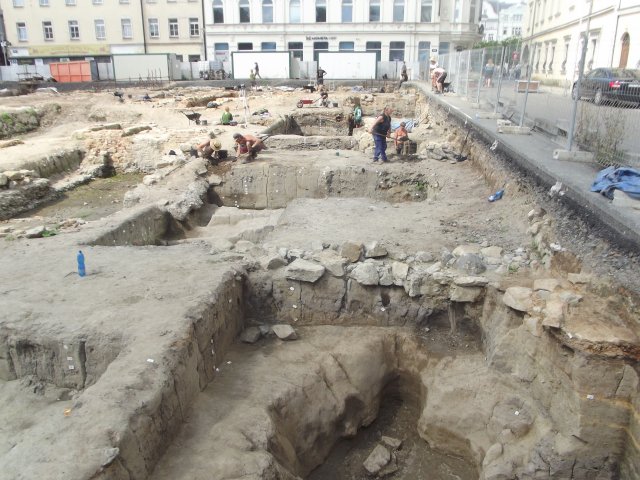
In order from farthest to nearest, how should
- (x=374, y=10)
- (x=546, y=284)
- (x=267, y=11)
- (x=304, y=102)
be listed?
(x=267, y=11) < (x=374, y=10) < (x=304, y=102) < (x=546, y=284)

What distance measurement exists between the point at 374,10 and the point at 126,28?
1935 cm

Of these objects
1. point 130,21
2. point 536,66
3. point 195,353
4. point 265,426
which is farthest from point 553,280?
point 130,21

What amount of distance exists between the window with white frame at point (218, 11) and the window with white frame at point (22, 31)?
1554 cm

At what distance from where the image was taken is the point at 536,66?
401 inches

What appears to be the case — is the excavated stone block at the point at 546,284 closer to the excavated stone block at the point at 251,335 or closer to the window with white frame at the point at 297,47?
the excavated stone block at the point at 251,335

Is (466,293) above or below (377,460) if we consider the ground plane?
above

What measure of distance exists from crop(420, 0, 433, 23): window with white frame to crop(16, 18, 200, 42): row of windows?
17.2 metres

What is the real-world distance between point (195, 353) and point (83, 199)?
8.95 m

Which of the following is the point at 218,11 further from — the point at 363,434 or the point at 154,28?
the point at 363,434

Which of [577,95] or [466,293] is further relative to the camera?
[577,95]

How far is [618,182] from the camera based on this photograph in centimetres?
587

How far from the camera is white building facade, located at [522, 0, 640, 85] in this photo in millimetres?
9750

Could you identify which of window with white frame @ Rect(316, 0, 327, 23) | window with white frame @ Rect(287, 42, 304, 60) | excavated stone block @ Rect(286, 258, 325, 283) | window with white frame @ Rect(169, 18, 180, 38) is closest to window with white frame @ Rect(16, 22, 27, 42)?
window with white frame @ Rect(169, 18, 180, 38)

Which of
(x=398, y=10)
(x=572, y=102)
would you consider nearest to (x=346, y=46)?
(x=398, y=10)
